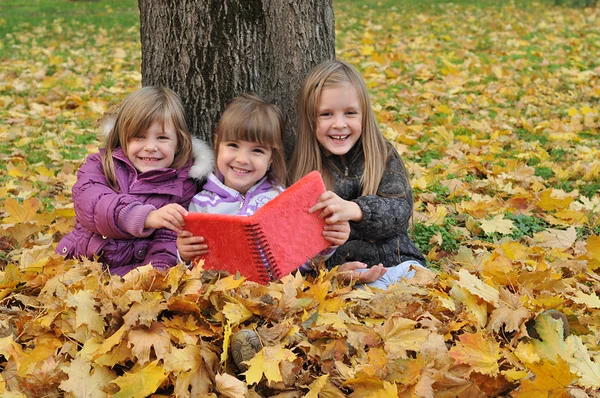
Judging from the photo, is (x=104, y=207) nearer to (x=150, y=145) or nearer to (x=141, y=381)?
(x=150, y=145)

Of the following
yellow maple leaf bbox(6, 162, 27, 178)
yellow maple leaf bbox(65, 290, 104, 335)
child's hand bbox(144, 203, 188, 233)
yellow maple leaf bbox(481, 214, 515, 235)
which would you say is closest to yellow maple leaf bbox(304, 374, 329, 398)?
yellow maple leaf bbox(65, 290, 104, 335)

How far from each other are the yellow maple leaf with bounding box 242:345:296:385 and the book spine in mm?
548

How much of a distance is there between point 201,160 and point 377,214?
91 cm

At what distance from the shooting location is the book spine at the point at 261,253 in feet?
8.41

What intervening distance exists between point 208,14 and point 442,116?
342 centimetres

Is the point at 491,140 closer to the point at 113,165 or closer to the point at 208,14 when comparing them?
the point at 208,14

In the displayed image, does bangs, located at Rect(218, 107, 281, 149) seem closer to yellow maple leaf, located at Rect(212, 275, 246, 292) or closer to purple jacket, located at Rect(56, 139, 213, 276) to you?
purple jacket, located at Rect(56, 139, 213, 276)

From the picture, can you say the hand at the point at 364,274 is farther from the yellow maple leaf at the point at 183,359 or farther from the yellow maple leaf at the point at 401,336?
the yellow maple leaf at the point at 183,359

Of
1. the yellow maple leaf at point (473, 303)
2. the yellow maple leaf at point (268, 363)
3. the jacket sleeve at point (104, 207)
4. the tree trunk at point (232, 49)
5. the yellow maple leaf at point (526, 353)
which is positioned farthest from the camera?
the tree trunk at point (232, 49)

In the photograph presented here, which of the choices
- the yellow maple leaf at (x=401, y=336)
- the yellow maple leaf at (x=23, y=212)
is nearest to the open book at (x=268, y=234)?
the yellow maple leaf at (x=401, y=336)

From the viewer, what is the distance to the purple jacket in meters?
2.91

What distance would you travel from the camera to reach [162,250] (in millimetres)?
3049

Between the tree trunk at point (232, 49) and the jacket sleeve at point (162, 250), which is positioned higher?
the tree trunk at point (232, 49)

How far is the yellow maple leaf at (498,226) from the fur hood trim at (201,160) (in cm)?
154
